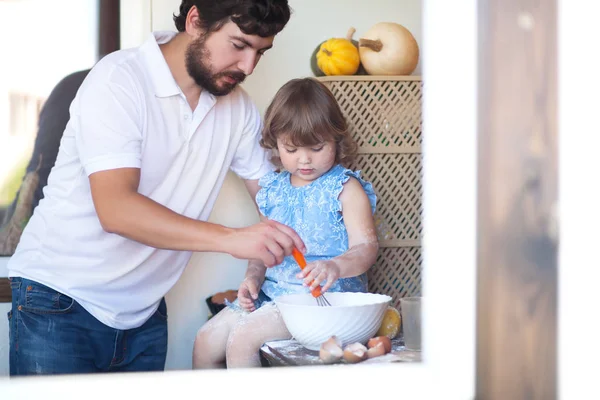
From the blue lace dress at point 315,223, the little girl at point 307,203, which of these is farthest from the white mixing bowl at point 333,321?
the blue lace dress at point 315,223

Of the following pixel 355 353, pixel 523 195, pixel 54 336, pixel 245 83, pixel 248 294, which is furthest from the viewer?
pixel 245 83

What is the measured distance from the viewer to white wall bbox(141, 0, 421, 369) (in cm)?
246

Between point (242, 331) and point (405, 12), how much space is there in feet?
4.51

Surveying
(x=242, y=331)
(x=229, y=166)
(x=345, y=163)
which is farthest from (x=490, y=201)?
(x=229, y=166)

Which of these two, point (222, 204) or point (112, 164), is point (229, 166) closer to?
point (222, 204)

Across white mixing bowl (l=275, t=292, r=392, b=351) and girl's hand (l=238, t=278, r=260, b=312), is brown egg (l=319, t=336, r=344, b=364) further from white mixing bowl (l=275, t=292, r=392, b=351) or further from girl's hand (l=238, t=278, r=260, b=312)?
girl's hand (l=238, t=278, r=260, b=312)

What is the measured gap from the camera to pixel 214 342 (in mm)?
2045

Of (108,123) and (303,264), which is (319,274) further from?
Answer: (108,123)

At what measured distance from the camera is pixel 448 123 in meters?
1.14

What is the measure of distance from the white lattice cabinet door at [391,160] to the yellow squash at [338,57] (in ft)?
0.13

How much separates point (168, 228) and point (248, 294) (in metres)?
0.43

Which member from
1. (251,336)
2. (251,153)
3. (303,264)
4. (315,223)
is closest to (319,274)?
(303,264)

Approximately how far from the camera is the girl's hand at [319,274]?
1.72 meters

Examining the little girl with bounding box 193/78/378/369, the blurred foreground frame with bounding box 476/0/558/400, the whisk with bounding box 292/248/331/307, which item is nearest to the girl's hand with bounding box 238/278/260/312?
the little girl with bounding box 193/78/378/369
